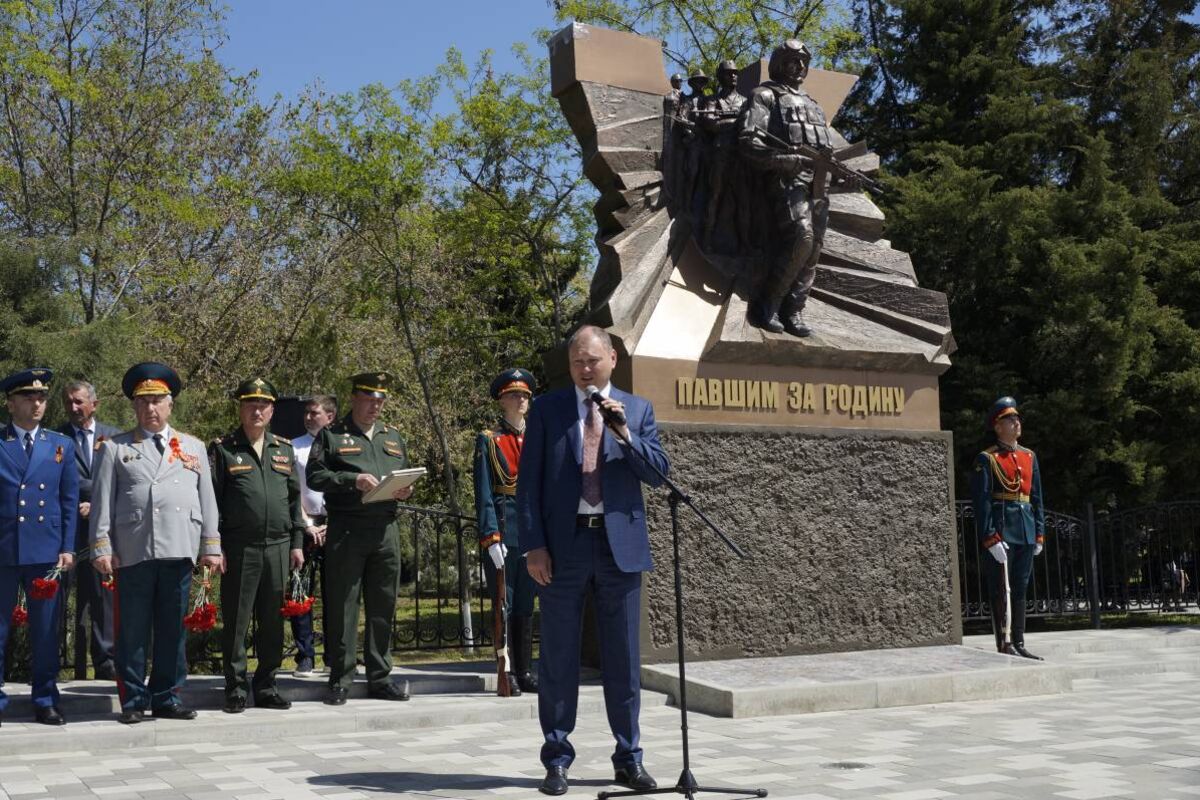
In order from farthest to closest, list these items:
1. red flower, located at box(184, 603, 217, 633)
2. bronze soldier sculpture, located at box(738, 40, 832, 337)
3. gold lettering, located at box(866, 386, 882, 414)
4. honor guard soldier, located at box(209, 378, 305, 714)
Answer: gold lettering, located at box(866, 386, 882, 414)
bronze soldier sculpture, located at box(738, 40, 832, 337)
honor guard soldier, located at box(209, 378, 305, 714)
red flower, located at box(184, 603, 217, 633)

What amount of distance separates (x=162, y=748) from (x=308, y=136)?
13.8 metres

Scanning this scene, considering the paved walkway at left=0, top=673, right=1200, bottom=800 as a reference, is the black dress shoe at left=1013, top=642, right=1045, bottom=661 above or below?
above

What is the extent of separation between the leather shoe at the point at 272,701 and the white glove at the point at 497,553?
1.49 metres

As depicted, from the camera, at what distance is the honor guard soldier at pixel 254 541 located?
728 cm

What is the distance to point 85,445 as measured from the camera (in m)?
8.45

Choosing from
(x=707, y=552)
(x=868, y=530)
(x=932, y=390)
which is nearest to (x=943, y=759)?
(x=707, y=552)

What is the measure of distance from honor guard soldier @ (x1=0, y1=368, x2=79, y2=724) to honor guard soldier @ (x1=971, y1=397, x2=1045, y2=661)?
21.7 ft

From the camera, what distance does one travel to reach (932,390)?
10.1 m

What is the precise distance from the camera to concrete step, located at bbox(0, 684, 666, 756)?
20.7ft

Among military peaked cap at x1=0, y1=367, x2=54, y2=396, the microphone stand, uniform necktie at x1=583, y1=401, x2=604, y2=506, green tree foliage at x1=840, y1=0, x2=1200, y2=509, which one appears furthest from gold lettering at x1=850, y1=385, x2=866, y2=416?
green tree foliage at x1=840, y1=0, x2=1200, y2=509

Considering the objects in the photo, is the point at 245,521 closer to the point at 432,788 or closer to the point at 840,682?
the point at 432,788

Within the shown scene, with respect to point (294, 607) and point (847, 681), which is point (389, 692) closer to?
point (294, 607)

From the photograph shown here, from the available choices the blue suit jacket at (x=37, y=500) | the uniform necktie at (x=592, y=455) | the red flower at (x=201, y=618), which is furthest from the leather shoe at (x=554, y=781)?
the blue suit jacket at (x=37, y=500)

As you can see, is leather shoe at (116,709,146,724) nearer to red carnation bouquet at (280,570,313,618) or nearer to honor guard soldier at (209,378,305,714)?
honor guard soldier at (209,378,305,714)
